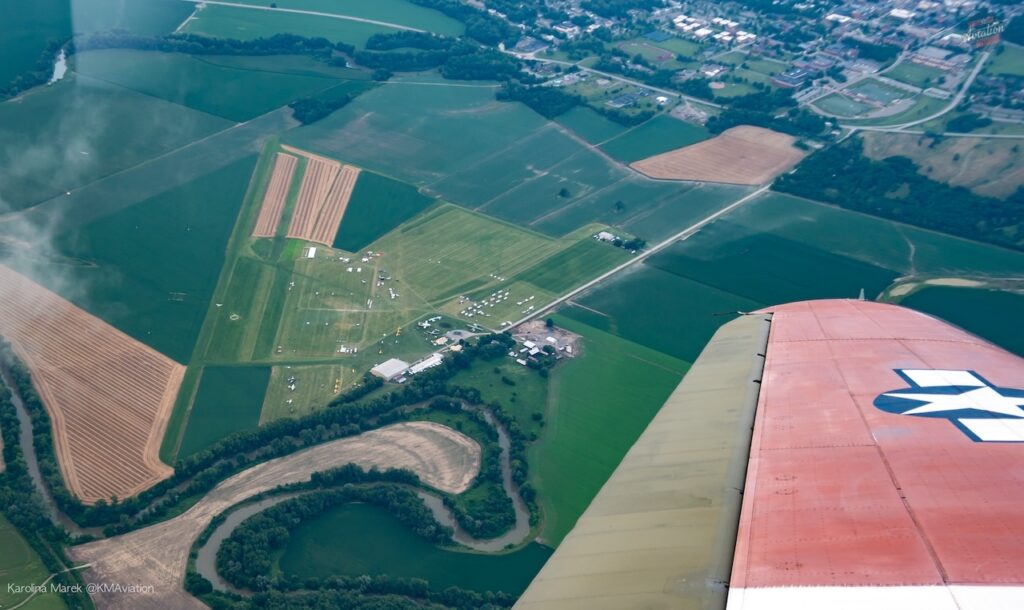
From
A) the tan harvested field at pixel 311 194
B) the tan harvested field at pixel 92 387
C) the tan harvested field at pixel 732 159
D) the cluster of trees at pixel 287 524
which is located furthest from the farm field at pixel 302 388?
the tan harvested field at pixel 732 159

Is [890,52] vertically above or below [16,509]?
above

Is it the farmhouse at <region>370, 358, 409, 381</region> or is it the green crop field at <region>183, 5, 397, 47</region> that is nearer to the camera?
the farmhouse at <region>370, 358, 409, 381</region>

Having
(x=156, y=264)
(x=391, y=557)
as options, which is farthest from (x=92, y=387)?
(x=391, y=557)

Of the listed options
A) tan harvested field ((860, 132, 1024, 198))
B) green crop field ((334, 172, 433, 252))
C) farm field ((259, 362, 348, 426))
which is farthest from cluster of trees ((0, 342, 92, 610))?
tan harvested field ((860, 132, 1024, 198))

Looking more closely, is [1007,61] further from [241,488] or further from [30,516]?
[30,516]

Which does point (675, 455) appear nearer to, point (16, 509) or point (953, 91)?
point (16, 509)

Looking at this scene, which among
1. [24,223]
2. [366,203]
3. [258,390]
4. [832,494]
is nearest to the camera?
[832,494]

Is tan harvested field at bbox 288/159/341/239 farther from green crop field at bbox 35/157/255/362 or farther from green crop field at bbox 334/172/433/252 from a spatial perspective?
green crop field at bbox 35/157/255/362

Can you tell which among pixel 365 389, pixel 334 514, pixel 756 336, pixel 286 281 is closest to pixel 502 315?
pixel 365 389
